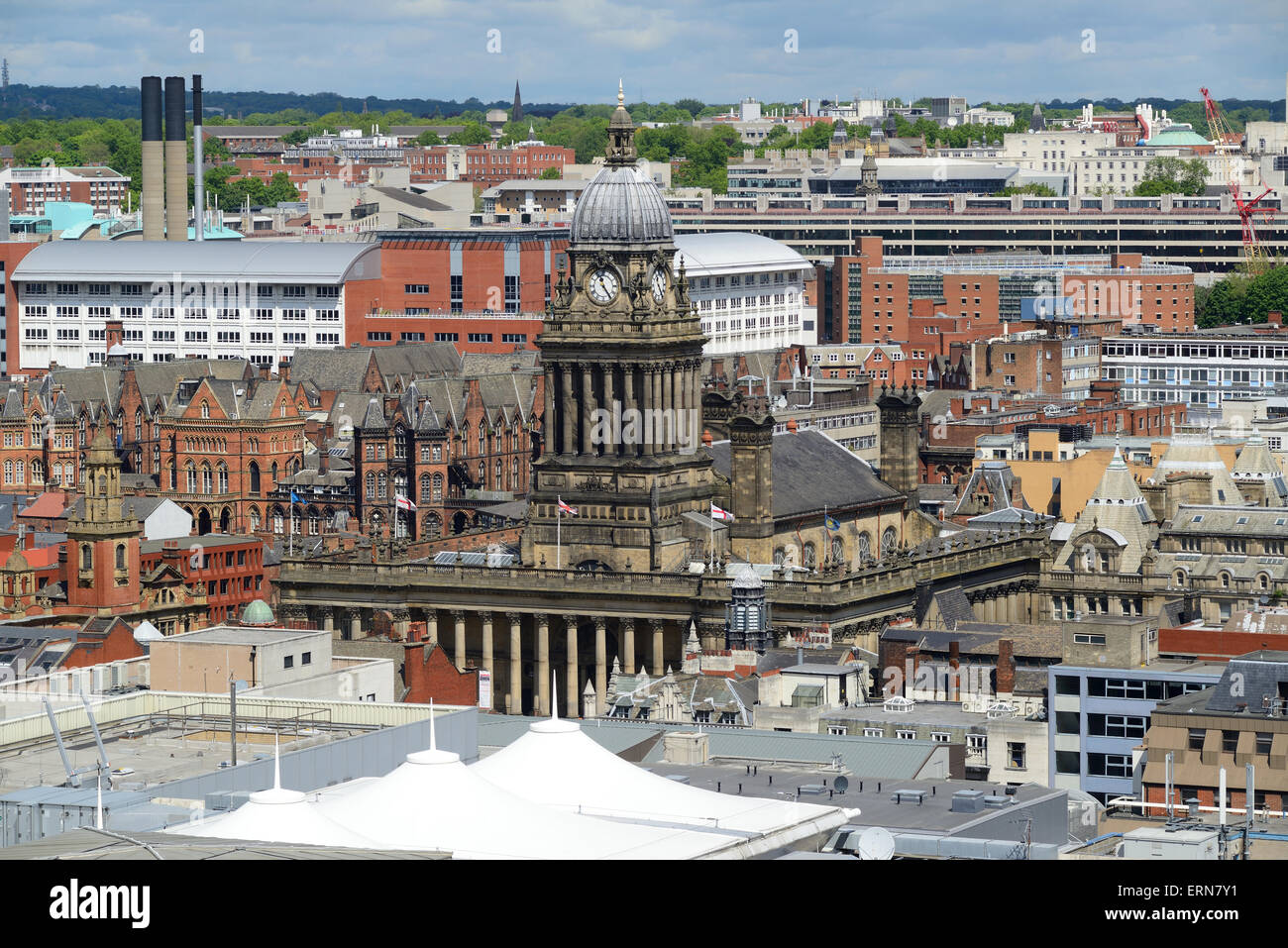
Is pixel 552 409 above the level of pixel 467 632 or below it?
above

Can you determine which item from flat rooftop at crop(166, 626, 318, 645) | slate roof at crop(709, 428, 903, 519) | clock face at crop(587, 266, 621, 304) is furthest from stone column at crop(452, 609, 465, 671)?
flat rooftop at crop(166, 626, 318, 645)

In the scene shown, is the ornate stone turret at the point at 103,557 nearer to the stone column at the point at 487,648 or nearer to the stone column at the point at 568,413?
the stone column at the point at 487,648

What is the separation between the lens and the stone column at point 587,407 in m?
146

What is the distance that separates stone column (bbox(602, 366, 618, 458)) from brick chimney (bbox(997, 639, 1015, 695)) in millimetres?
30639

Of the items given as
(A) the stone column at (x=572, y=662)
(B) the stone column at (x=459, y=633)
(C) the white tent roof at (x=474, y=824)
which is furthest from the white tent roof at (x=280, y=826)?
(B) the stone column at (x=459, y=633)

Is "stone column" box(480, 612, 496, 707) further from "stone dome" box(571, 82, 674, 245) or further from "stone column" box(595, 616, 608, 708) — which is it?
"stone dome" box(571, 82, 674, 245)

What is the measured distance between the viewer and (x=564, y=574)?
143m

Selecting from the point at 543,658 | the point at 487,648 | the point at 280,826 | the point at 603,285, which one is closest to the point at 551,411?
the point at 603,285

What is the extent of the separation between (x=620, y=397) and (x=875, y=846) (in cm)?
8386

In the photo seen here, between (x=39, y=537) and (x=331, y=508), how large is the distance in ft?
110

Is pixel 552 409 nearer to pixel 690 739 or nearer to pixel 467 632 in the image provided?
pixel 467 632

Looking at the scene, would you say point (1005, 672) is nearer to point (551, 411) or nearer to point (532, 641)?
point (532, 641)

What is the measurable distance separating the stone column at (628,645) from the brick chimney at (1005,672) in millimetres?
24256
